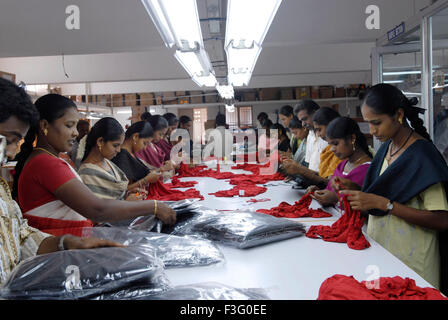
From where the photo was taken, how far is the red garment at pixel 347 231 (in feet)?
4.96

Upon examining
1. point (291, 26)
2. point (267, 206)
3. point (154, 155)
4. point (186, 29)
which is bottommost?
point (267, 206)

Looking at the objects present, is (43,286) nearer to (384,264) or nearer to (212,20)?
(384,264)

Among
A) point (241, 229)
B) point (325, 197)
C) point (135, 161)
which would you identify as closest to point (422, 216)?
point (325, 197)

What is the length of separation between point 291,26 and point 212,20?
1730 millimetres

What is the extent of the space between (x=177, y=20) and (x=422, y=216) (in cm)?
151

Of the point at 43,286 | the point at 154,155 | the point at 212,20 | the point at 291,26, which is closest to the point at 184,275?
the point at 43,286

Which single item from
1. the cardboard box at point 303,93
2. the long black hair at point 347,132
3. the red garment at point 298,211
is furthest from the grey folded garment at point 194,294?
the cardboard box at point 303,93

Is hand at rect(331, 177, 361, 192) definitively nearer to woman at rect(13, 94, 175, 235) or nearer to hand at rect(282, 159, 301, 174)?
hand at rect(282, 159, 301, 174)

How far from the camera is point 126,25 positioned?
4.14m

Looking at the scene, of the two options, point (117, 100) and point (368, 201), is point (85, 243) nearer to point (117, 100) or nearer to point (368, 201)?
point (368, 201)

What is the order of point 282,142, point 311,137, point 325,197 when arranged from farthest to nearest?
point 282,142, point 311,137, point 325,197
